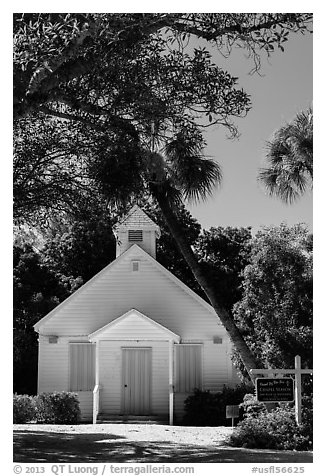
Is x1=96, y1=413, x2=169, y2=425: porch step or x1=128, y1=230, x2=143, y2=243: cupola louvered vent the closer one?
x1=96, y1=413, x2=169, y2=425: porch step

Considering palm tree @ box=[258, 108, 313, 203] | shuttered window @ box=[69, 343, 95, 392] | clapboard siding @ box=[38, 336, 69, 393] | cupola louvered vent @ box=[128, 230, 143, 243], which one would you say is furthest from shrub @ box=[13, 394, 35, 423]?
palm tree @ box=[258, 108, 313, 203]

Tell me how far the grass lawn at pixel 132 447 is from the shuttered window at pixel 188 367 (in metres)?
2.70

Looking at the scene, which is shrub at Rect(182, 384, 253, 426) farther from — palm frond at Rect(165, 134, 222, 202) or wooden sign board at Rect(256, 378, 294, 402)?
palm frond at Rect(165, 134, 222, 202)

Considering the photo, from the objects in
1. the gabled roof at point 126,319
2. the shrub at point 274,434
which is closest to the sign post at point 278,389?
the shrub at point 274,434

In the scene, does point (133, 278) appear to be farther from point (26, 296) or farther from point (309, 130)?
point (309, 130)

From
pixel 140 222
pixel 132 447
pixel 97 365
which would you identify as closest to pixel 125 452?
pixel 132 447

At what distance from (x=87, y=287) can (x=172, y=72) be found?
28.2 ft

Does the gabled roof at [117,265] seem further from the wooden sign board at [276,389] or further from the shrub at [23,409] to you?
the wooden sign board at [276,389]

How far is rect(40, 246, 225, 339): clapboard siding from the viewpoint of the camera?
18.3 metres

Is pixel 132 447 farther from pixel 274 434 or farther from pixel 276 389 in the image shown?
pixel 276 389

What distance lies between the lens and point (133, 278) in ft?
60.5

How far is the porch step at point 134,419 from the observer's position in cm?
1712

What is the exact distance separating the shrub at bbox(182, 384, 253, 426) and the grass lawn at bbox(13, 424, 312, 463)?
5.38ft

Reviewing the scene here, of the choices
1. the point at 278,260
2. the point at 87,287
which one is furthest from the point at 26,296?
the point at 278,260
